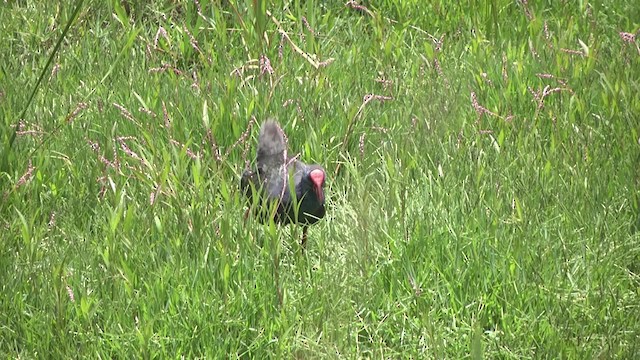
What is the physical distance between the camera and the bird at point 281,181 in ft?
14.1

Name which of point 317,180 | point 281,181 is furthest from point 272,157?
point 317,180

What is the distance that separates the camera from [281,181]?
444 cm

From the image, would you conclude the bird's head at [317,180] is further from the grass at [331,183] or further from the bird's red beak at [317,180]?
the grass at [331,183]

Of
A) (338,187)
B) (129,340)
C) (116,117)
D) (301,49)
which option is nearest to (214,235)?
(129,340)

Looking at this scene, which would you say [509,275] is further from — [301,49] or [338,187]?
[301,49]

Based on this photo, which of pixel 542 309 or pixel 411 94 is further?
pixel 411 94

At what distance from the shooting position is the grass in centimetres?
355

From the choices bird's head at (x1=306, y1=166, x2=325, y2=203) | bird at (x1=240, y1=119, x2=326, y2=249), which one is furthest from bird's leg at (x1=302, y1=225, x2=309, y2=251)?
bird's head at (x1=306, y1=166, x2=325, y2=203)

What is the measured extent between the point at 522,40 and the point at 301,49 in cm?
114

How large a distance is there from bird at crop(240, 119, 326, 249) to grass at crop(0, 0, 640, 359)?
0.30ft

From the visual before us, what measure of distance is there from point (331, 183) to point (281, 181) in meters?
0.31

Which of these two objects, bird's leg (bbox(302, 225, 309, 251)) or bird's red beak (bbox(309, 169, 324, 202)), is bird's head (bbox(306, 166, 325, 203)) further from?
bird's leg (bbox(302, 225, 309, 251))

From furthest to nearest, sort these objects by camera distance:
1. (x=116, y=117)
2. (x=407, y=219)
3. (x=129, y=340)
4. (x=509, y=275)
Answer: (x=116, y=117)
(x=407, y=219)
(x=509, y=275)
(x=129, y=340)

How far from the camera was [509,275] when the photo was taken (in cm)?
370
